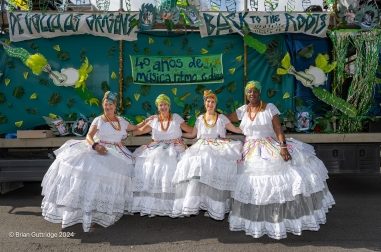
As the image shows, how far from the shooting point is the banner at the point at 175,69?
7.27 m

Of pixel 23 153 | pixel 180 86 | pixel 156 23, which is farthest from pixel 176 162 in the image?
pixel 23 153

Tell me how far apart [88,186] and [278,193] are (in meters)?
2.24

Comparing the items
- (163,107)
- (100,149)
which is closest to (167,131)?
(163,107)

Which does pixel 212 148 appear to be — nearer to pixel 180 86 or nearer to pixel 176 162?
pixel 176 162

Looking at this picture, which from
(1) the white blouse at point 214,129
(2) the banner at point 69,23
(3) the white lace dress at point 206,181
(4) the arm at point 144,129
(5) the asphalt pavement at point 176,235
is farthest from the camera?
(2) the banner at point 69,23

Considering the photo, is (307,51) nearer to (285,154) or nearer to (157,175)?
(285,154)

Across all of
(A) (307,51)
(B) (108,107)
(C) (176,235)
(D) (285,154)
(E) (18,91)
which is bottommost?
(C) (176,235)

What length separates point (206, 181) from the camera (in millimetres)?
5031

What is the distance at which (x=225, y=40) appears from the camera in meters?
7.30

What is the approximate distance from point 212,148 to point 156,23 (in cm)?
269

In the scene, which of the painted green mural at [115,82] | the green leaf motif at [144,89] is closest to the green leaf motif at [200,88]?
the painted green mural at [115,82]

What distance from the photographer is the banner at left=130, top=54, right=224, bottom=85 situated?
7273 millimetres

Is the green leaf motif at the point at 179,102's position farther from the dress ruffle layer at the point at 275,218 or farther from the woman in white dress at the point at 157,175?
the dress ruffle layer at the point at 275,218

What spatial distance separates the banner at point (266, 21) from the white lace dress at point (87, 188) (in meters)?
2.87
